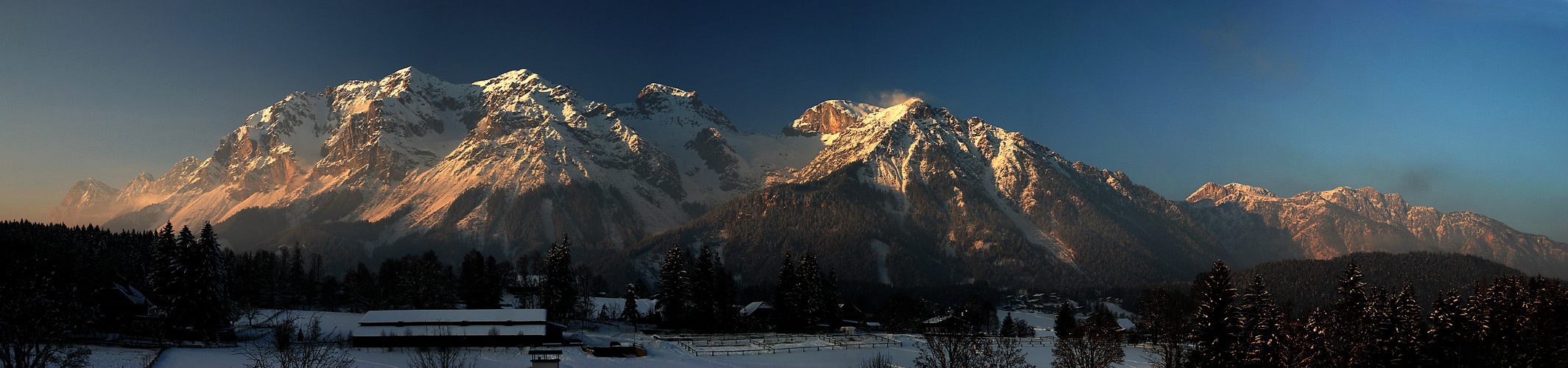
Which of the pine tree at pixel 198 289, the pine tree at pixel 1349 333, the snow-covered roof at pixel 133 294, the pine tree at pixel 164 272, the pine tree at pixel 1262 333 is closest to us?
the pine tree at pixel 1349 333

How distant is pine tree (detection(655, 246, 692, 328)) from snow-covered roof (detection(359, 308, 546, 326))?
1938cm

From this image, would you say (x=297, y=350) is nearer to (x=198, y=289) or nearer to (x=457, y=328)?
(x=457, y=328)

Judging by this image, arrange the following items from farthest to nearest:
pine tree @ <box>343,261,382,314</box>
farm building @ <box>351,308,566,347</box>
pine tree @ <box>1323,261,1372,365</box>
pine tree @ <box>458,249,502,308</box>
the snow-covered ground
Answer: pine tree @ <box>343,261,382,314</box> → pine tree @ <box>458,249,502,308</box> → farm building @ <box>351,308,566,347</box> → the snow-covered ground → pine tree @ <box>1323,261,1372,365</box>

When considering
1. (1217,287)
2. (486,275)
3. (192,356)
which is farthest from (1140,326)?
(192,356)

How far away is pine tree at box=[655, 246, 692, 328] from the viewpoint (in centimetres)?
10119

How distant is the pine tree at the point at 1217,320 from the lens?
58094 mm

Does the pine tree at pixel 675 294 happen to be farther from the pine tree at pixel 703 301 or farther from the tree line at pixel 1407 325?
the tree line at pixel 1407 325

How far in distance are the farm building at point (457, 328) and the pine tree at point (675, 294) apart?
19.4 metres

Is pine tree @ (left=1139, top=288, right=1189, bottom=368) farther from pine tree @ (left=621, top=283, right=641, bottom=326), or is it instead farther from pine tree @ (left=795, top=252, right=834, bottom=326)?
pine tree @ (left=621, top=283, right=641, bottom=326)

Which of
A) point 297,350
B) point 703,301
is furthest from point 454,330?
point 703,301

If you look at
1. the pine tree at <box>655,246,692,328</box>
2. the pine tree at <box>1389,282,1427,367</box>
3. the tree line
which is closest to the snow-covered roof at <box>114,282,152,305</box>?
the pine tree at <box>655,246,692,328</box>

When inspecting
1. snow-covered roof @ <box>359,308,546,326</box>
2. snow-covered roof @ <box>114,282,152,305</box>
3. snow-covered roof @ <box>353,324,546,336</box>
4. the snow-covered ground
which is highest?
snow-covered roof @ <box>114,282,152,305</box>

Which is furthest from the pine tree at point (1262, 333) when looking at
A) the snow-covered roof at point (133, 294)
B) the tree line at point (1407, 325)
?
the snow-covered roof at point (133, 294)

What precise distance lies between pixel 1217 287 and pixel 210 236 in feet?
283
